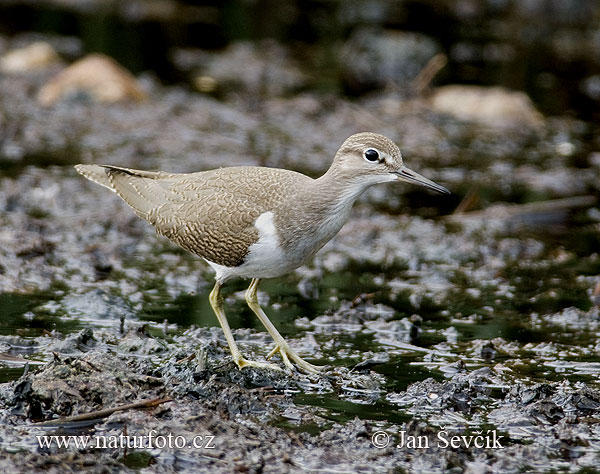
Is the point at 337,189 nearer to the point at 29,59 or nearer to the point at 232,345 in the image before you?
the point at 232,345

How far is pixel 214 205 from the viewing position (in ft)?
22.3

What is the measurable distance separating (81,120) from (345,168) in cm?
747

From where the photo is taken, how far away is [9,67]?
15.2 m

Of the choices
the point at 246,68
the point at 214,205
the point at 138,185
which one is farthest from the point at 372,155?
the point at 246,68

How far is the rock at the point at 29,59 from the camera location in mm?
15234

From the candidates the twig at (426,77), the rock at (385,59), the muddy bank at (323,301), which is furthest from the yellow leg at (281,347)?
the rock at (385,59)

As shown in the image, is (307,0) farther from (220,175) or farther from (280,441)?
(280,441)

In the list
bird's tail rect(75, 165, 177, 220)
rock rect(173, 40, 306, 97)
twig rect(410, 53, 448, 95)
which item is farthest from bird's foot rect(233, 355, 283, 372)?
twig rect(410, 53, 448, 95)

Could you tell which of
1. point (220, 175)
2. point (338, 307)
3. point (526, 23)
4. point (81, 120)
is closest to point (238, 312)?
point (338, 307)

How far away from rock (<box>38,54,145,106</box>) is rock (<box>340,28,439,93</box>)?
3907 mm

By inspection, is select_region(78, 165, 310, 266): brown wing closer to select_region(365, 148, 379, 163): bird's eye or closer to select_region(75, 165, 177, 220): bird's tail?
select_region(75, 165, 177, 220): bird's tail

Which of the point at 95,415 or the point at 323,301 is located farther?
the point at 323,301

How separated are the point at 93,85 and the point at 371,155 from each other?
8155 mm

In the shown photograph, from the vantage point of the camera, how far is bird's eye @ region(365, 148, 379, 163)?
21.4 ft
